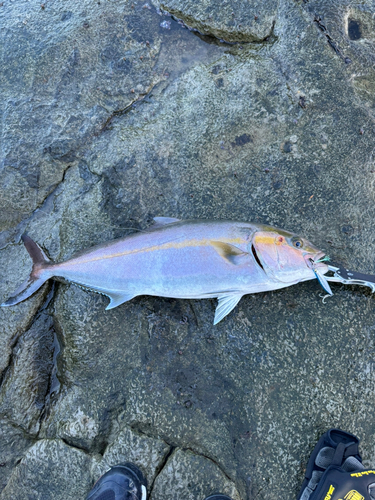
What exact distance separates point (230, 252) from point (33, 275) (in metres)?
1.71

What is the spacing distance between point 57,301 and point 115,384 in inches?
35.6

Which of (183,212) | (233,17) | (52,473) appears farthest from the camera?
(233,17)

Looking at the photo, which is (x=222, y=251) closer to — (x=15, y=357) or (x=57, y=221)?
(x=57, y=221)

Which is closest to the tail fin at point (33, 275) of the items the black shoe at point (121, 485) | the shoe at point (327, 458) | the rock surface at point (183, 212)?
the rock surface at point (183, 212)

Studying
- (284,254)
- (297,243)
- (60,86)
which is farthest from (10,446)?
(60,86)

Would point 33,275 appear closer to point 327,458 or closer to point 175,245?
point 175,245

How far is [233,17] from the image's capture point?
3.25 meters

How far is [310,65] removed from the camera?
10.3 feet

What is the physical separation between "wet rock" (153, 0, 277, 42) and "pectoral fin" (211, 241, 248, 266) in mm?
2175

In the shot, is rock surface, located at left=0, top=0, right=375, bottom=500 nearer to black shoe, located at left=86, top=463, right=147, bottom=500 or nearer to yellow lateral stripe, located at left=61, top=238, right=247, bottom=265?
black shoe, located at left=86, top=463, right=147, bottom=500

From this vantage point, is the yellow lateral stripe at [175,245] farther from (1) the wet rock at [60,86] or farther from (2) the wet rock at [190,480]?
(2) the wet rock at [190,480]

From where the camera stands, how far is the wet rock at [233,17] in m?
3.24

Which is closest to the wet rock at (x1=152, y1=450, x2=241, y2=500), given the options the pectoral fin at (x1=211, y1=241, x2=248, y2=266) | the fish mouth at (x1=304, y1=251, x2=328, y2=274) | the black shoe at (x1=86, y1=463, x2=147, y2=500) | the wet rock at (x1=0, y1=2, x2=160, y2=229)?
the black shoe at (x1=86, y1=463, x2=147, y2=500)

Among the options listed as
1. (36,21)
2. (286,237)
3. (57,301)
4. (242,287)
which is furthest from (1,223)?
(286,237)
